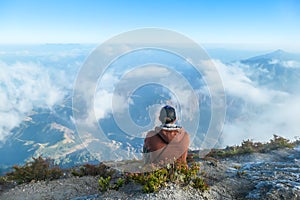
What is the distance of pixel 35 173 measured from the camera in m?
11.6

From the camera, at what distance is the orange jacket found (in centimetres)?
809

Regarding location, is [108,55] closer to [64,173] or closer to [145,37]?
[145,37]

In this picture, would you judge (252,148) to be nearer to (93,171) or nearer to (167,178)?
(93,171)

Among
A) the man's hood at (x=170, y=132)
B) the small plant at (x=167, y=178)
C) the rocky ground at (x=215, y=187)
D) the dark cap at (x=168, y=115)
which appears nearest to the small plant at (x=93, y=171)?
the rocky ground at (x=215, y=187)

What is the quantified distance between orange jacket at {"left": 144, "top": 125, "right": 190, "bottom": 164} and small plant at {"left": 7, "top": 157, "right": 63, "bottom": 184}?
18.9ft

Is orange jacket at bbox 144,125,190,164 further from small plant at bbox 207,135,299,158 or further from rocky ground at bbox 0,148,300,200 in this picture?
small plant at bbox 207,135,299,158

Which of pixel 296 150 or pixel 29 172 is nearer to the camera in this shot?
pixel 29 172

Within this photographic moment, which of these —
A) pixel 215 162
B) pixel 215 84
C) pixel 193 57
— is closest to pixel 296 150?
pixel 215 162

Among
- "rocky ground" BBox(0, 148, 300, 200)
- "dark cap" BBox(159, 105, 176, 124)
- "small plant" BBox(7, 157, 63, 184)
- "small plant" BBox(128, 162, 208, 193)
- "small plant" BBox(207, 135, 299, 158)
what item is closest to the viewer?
"small plant" BBox(128, 162, 208, 193)

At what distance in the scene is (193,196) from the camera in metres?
7.92

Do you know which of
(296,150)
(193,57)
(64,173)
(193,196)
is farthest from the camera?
(296,150)

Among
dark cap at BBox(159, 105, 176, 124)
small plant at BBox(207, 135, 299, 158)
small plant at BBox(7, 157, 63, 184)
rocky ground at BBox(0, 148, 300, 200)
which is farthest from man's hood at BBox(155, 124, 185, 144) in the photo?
small plant at BBox(207, 135, 299, 158)

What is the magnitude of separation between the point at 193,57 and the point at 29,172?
864 centimetres

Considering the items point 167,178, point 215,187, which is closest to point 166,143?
point 167,178
